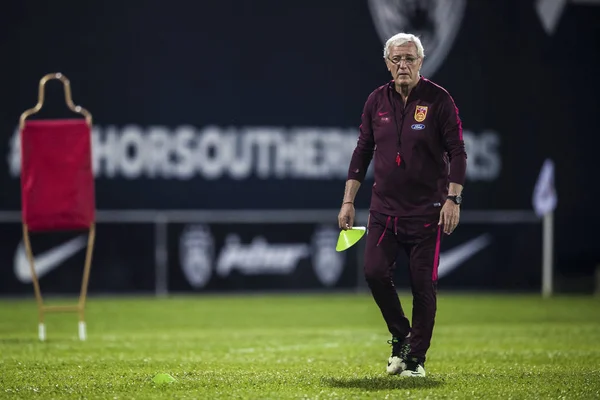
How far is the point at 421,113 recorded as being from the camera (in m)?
6.43

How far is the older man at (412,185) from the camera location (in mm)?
6414

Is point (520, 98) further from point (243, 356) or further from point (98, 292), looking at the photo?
point (243, 356)

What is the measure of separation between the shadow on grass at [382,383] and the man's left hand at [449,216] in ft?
2.67

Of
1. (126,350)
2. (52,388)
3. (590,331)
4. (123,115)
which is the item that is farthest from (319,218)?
(52,388)

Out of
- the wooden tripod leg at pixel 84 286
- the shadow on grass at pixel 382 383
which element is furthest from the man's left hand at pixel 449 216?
the wooden tripod leg at pixel 84 286

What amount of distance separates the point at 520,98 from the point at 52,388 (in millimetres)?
11494

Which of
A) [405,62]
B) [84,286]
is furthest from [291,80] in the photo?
[405,62]

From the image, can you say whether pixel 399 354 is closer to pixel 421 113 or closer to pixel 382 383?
pixel 382 383

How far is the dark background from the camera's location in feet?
48.6

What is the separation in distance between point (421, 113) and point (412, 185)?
397 millimetres

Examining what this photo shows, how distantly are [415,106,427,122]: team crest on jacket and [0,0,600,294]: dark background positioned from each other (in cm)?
892

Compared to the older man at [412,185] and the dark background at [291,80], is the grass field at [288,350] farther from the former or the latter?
the dark background at [291,80]

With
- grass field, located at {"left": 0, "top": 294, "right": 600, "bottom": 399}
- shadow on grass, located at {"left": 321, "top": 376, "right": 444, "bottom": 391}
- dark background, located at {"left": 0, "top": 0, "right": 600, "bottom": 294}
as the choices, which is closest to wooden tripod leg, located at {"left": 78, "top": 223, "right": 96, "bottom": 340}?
grass field, located at {"left": 0, "top": 294, "right": 600, "bottom": 399}

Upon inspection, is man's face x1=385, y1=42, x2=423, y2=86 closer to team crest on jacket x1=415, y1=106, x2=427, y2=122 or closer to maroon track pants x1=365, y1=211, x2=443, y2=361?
team crest on jacket x1=415, y1=106, x2=427, y2=122
